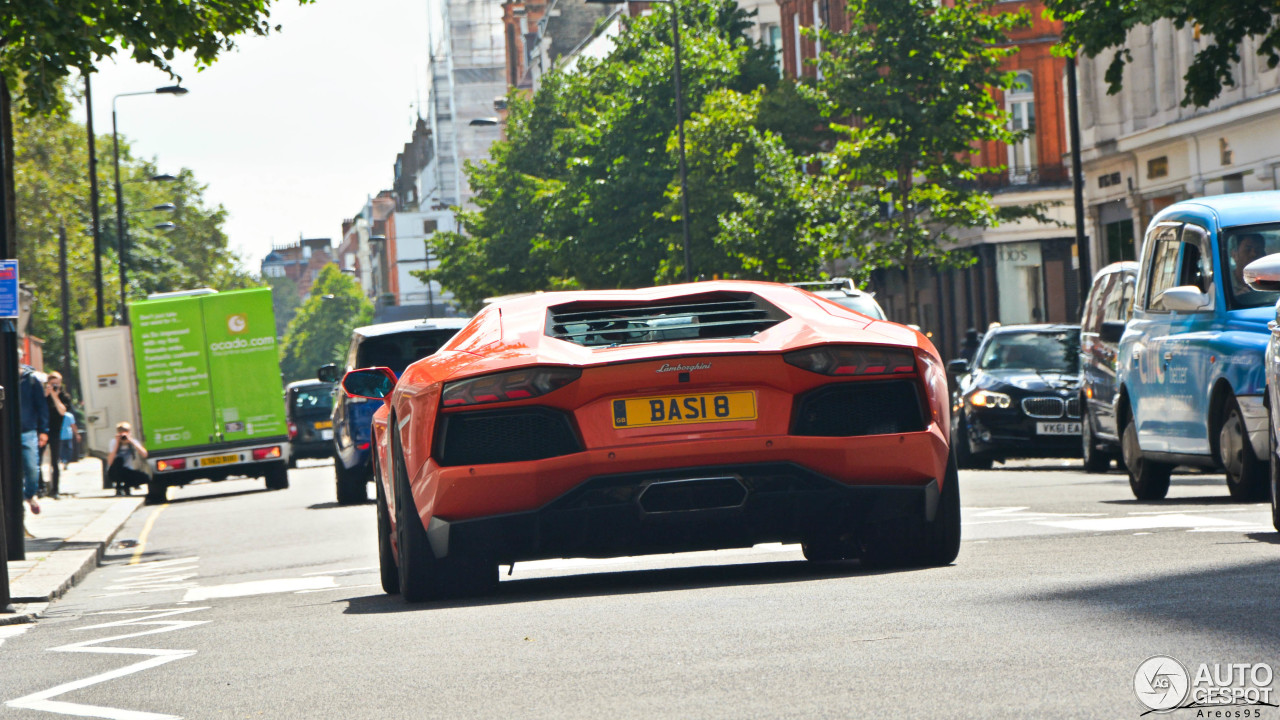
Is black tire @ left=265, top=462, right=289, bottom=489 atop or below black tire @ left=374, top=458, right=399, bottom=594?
below

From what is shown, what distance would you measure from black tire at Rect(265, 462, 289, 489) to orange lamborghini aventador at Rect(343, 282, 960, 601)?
2432 centimetres

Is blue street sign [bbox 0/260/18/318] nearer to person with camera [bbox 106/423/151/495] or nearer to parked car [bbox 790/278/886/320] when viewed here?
parked car [bbox 790/278/886/320]

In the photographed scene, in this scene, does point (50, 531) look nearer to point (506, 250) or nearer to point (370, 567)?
point (370, 567)

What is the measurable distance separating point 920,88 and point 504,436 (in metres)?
28.9

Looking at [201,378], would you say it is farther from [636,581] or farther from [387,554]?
[636,581]

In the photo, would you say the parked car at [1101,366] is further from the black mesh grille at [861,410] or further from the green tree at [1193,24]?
the black mesh grille at [861,410]

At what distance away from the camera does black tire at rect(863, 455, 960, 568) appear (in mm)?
8401

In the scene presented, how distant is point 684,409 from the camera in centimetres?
789

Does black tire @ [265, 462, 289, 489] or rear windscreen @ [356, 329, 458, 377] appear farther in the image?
black tire @ [265, 462, 289, 489]

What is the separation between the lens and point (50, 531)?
21156 millimetres

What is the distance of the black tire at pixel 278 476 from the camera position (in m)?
32.2

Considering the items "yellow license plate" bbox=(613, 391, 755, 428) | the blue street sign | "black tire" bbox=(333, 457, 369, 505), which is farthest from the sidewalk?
"yellow license plate" bbox=(613, 391, 755, 428)

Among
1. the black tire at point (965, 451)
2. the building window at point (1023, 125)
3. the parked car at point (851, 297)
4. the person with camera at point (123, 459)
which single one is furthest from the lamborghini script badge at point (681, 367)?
the building window at point (1023, 125)

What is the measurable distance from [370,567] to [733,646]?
6739 mm
